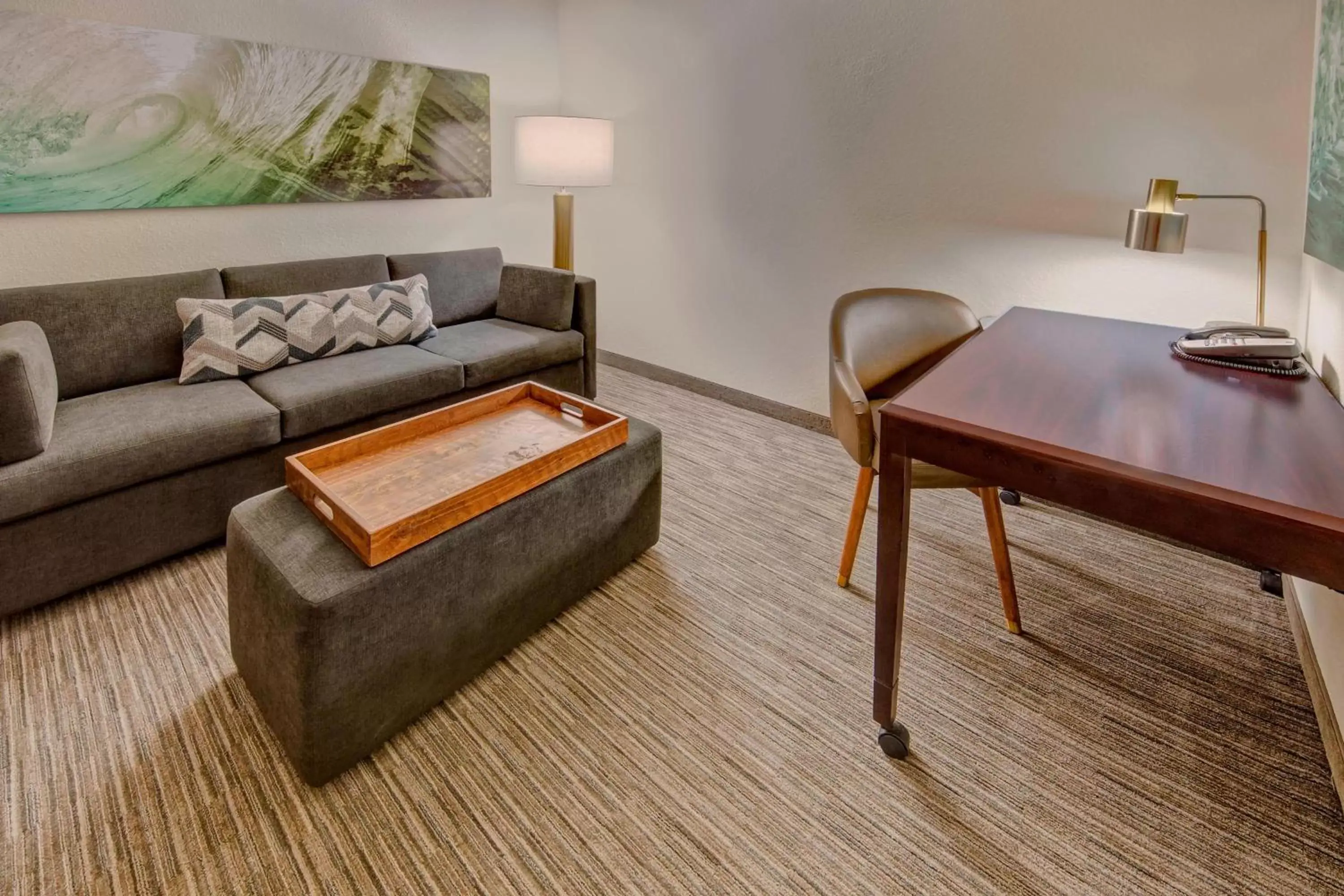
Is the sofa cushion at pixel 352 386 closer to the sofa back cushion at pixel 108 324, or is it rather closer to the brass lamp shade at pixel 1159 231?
the sofa back cushion at pixel 108 324

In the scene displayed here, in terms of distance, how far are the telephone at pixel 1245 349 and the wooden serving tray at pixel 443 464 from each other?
1427 millimetres

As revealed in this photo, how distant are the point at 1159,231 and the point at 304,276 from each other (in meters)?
3.00

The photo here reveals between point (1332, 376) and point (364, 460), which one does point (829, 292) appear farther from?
point (364, 460)

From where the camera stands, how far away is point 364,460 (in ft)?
5.87

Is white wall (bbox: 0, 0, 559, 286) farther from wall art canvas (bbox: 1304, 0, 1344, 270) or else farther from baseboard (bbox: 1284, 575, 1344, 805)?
baseboard (bbox: 1284, 575, 1344, 805)

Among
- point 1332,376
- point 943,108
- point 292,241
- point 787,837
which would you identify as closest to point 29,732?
point 787,837

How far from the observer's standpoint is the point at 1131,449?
1.10 meters

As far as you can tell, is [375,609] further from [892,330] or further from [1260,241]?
→ [1260,241]

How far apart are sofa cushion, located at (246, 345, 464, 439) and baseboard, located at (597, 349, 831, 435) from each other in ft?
4.51

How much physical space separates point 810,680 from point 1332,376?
1288 millimetres

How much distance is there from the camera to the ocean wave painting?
234 centimetres

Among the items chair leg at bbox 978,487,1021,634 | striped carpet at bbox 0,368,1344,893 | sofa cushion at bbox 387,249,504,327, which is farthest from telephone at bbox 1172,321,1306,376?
sofa cushion at bbox 387,249,504,327

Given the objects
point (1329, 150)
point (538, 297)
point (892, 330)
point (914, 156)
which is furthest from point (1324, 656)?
point (538, 297)

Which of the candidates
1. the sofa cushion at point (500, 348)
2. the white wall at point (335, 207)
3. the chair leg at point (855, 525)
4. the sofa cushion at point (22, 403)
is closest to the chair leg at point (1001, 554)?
the chair leg at point (855, 525)
